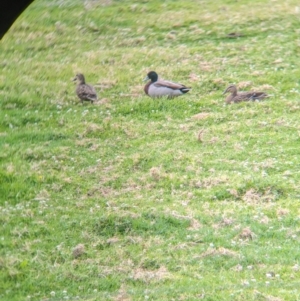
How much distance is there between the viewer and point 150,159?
11.2 meters

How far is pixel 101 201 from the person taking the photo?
32.3 feet

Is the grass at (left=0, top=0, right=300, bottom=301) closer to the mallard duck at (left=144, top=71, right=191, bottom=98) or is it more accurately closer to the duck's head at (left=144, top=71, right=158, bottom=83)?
the mallard duck at (left=144, top=71, right=191, bottom=98)

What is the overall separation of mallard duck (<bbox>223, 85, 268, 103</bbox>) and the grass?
157 mm

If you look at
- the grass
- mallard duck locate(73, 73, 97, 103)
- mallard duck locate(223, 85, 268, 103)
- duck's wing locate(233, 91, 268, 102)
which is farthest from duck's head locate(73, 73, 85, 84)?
duck's wing locate(233, 91, 268, 102)

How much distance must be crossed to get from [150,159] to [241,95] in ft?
9.08

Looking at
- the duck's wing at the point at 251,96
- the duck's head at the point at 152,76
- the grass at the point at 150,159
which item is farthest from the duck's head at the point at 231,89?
the duck's head at the point at 152,76

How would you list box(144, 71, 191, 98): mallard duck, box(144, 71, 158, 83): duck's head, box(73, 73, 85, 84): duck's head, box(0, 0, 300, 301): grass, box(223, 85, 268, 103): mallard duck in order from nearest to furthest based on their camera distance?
1. box(0, 0, 300, 301): grass
2. box(223, 85, 268, 103): mallard duck
3. box(144, 71, 191, 98): mallard duck
4. box(144, 71, 158, 83): duck's head
5. box(73, 73, 85, 84): duck's head

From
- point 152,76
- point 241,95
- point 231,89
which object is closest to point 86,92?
point 152,76

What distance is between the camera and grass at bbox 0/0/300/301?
789cm

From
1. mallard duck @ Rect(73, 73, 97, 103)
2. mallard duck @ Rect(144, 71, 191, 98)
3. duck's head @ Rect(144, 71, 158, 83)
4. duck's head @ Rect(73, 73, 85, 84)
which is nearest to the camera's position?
mallard duck @ Rect(144, 71, 191, 98)

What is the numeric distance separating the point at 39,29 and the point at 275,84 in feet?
22.5

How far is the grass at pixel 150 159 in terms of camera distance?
25.9 feet

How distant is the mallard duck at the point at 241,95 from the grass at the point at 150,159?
16 centimetres

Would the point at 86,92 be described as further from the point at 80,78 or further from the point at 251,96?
the point at 251,96
